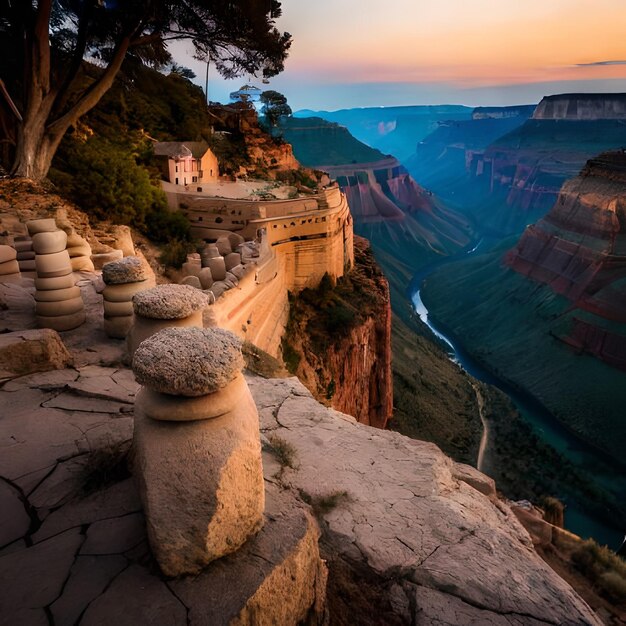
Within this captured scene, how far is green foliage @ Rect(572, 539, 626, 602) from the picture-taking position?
6.04 meters

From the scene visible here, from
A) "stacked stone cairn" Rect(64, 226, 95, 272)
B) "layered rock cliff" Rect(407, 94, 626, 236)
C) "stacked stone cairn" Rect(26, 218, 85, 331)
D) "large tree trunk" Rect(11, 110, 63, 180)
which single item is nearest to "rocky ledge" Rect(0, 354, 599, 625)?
"stacked stone cairn" Rect(26, 218, 85, 331)

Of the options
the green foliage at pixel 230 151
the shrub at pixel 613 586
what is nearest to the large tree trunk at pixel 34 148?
the green foliage at pixel 230 151

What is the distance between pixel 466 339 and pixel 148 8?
4150 cm

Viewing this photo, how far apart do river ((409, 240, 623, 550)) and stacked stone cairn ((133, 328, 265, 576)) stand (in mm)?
24409

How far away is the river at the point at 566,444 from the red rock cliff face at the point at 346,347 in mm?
8385

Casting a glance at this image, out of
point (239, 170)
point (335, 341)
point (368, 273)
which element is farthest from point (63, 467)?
point (239, 170)

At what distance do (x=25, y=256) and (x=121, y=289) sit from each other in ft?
18.8

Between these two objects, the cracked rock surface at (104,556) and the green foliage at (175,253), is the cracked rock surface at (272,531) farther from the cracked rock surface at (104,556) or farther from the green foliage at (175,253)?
the green foliage at (175,253)

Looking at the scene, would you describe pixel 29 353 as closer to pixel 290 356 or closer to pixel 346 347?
pixel 290 356

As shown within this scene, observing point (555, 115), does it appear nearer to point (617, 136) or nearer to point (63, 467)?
point (617, 136)

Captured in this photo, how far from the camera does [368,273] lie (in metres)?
29.6

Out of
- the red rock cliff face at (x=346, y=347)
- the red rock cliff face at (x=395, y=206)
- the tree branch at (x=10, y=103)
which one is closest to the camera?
the tree branch at (x=10, y=103)

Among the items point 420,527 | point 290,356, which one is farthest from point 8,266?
point 290,356

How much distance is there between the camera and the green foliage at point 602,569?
6.04 metres
